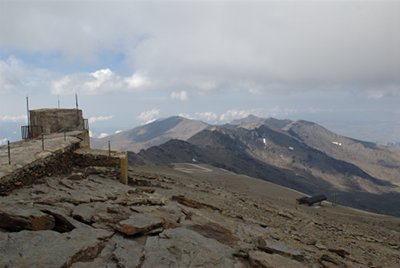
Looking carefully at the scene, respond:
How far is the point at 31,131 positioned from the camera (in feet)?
79.7

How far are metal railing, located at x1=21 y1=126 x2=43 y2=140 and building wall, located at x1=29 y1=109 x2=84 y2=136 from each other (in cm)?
37

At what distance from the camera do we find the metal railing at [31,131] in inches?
928

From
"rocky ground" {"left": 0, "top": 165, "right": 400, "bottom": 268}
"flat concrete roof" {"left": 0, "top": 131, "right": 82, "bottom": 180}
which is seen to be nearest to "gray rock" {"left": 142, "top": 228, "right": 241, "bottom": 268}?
"rocky ground" {"left": 0, "top": 165, "right": 400, "bottom": 268}

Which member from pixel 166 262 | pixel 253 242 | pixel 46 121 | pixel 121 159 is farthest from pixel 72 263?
pixel 46 121

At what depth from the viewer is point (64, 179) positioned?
15.0 m

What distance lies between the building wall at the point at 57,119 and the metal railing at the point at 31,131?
14.5 inches

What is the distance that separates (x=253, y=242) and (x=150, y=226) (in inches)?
122

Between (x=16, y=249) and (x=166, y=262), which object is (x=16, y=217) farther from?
(x=166, y=262)

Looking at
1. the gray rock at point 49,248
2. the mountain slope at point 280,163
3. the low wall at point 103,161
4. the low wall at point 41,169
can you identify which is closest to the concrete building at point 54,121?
the low wall at point 41,169

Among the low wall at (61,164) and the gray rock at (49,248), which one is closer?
the gray rock at (49,248)

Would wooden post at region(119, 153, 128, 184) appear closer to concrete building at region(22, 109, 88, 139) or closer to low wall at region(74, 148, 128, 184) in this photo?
low wall at region(74, 148, 128, 184)

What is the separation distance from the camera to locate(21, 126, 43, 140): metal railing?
77.4 feet

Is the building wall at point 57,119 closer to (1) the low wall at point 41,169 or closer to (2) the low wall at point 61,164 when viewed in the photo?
(2) the low wall at point 61,164

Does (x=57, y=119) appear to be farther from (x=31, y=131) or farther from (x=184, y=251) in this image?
(x=184, y=251)
